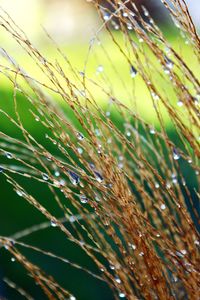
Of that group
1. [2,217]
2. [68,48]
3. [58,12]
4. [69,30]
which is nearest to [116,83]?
[68,48]

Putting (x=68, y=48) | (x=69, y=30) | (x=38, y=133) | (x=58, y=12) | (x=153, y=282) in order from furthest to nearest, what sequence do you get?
(x=58, y=12) → (x=69, y=30) → (x=68, y=48) → (x=38, y=133) → (x=153, y=282)

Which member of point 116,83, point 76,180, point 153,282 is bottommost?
point 153,282

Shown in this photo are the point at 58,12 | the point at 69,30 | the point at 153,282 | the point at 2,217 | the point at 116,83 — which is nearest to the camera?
the point at 153,282

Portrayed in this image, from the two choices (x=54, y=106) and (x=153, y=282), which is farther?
(x=153, y=282)

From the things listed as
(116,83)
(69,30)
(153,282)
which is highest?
(69,30)

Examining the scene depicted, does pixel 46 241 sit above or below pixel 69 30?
below

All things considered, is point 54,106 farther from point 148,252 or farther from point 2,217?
point 2,217

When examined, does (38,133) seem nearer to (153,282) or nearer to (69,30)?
(153,282)

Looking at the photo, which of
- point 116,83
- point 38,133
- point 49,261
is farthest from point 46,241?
point 116,83

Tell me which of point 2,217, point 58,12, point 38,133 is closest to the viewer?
point 2,217
